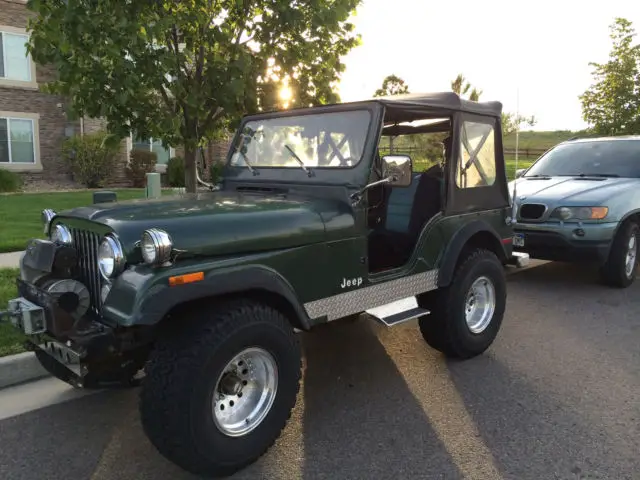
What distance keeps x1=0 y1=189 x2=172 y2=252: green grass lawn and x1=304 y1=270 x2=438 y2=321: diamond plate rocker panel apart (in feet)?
19.2

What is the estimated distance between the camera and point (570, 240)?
6.44 meters

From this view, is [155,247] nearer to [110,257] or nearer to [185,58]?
[110,257]

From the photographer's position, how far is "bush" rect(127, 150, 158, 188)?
58.6ft

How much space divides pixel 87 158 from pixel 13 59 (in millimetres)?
3622

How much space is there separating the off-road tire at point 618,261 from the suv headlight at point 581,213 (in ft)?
1.36

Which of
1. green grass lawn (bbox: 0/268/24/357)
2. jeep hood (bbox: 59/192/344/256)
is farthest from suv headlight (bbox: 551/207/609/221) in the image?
green grass lawn (bbox: 0/268/24/357)

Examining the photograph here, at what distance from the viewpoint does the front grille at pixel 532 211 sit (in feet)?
22.2

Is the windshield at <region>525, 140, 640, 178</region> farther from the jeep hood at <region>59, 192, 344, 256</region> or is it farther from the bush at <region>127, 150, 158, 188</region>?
the bush at <region>127, 150, 158, 188</region>

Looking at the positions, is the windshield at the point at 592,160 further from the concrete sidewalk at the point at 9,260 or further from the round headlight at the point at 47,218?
the concrete sidewalk at the point at 9,260

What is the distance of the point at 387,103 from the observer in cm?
368

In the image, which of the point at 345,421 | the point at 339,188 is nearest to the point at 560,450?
the point at 345,421

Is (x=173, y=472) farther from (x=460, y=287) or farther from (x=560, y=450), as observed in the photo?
(x=460, y=287)

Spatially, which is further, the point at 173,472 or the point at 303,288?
the point at 303,288

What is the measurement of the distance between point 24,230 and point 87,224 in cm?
669
